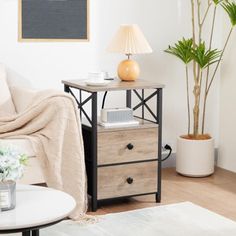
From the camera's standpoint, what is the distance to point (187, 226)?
350 centimetres

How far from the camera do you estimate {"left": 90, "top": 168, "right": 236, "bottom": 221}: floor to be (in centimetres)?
391

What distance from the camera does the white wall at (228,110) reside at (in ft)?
15.8

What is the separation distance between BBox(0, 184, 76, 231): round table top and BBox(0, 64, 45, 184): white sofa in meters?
0.51

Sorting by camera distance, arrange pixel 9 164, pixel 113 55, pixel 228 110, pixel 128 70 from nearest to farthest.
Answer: pixel 9 164 < pixel 128 70 < pixel 113 55 < pixel 228 110

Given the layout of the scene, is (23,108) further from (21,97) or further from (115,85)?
(115,85)

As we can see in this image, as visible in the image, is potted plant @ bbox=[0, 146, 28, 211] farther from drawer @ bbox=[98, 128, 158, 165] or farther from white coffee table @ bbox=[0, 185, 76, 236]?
drawer @ bbox=[98, 128, 158, 165]

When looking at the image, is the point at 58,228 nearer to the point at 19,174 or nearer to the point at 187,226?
the point at 187,226

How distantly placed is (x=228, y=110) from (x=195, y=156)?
565mm

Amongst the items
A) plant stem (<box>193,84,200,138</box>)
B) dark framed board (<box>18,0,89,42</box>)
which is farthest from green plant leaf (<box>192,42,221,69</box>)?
dark framed board (<box>18,0,89,42</box>)

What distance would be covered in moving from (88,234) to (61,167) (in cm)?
A: 47

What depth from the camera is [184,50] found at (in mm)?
4562

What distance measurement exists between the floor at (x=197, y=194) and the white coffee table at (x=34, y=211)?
110cm

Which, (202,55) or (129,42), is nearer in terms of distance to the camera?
(129,42)

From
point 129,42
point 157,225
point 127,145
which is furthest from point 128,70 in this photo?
point 157,225
